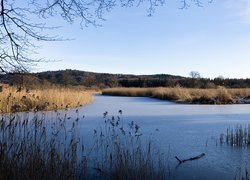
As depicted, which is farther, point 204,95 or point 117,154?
point 204,95

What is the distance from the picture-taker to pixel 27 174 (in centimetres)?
362

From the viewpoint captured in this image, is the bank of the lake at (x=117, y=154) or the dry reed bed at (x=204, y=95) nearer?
the bank of the lake at (x=117, y=154)

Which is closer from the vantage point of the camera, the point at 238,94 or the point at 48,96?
the point at 48,96

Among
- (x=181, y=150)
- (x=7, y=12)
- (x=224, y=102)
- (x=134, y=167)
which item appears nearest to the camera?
(x=7, y=12)

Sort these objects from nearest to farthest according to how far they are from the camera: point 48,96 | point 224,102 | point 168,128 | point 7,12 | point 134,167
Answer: point 7,12 < point 134,167 < point 168,128 < point 48,96 < point 224,102

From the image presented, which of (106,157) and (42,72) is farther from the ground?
(42,72)

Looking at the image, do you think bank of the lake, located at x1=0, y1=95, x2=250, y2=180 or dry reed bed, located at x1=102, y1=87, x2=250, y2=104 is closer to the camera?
bank of the lake, located at x1=0, y1=95, x2=250, y2=180

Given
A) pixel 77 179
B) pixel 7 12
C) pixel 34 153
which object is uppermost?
pixel 7 12

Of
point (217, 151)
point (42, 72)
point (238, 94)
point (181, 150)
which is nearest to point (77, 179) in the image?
point (42, 72)

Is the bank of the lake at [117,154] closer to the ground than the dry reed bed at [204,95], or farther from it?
closer to the ground

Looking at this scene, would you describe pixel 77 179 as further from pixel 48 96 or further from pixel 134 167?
pixel 48 96

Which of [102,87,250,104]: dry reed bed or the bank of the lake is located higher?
[102,87,250,104]: dry reed bed

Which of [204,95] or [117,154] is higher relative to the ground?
[204,95]

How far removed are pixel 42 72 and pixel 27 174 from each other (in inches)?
39.3
